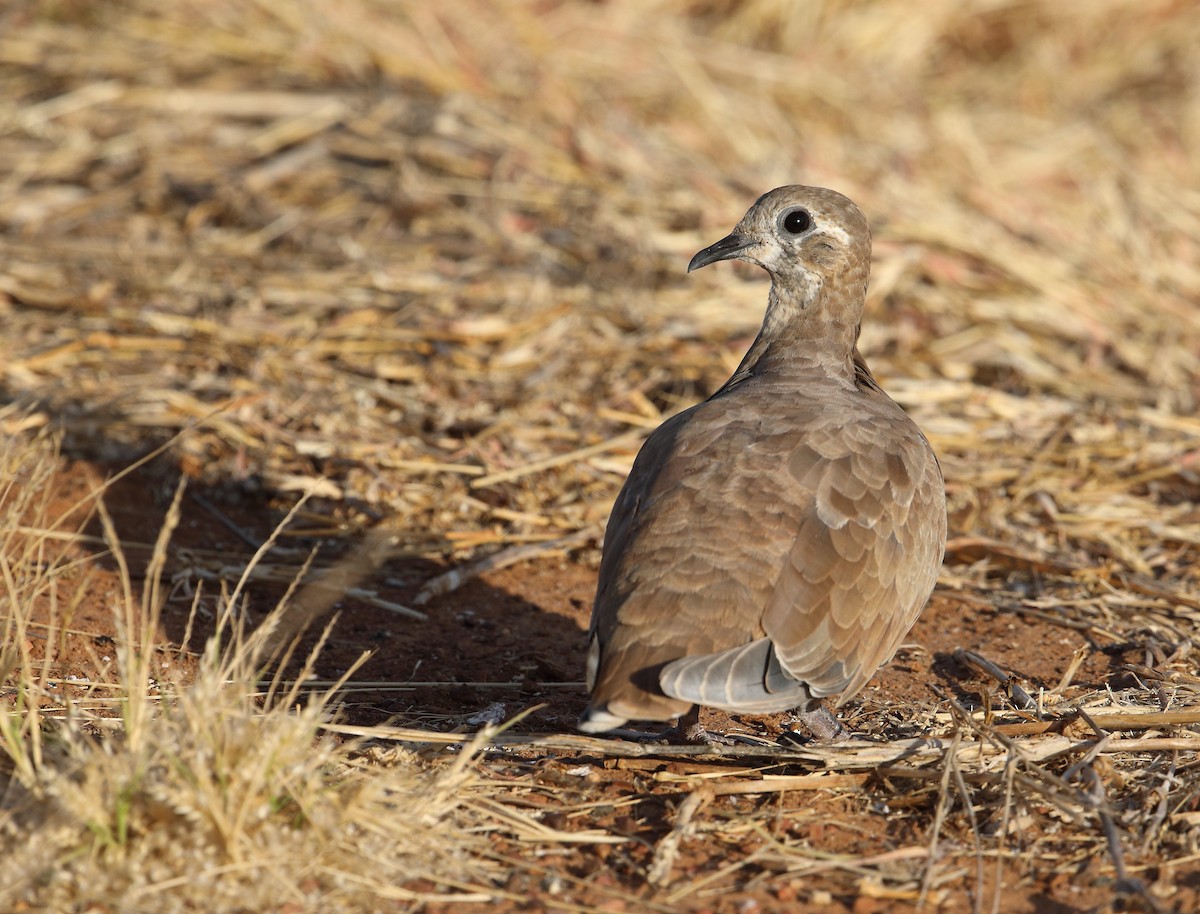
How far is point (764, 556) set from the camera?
3.77 metres

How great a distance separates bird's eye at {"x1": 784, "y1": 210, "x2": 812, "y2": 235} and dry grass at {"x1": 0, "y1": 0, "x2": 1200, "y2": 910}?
1571 mm

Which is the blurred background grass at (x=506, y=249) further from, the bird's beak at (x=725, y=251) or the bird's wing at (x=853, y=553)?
the bird's wing at (x=853, y=553)

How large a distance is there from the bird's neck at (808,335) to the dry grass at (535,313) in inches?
48.5

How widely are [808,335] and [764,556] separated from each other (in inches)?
53.3

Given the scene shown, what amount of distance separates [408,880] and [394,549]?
243 cm

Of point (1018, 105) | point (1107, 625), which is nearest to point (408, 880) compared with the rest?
point (1107, 625)

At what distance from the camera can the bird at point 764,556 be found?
11.7 feet

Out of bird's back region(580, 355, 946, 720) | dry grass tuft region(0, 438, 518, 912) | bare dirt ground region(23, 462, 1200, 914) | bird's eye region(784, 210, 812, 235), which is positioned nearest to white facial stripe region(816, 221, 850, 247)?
bird's eye region(784, 210, 812, 235)

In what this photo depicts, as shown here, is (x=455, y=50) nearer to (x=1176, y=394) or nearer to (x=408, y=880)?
(x=1176, y=394)

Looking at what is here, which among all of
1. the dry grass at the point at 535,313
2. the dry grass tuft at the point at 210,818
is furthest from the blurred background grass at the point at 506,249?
the dry grass tuft at the point at 210,818

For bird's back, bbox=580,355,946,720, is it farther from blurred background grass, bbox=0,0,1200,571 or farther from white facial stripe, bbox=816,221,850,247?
blurred background grass, bbox=0,0,1200,571

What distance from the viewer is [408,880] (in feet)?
10.6

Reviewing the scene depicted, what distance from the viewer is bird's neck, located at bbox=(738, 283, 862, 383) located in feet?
15.8

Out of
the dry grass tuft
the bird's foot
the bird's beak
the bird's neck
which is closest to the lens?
the dry grass tuft
